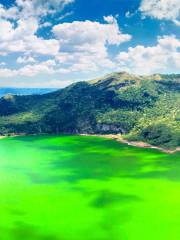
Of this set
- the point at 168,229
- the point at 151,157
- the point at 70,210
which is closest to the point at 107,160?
the point at 151,157

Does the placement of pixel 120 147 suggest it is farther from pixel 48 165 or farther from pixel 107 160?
pixel 48 165

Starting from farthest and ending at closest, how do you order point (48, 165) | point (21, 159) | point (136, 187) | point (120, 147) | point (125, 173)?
point (120, 147)
point (21, 159)
point (48, 165)
point (125, 173)
point (136, 187)

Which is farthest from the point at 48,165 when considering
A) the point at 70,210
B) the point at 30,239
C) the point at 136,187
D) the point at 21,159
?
the point at 30,239

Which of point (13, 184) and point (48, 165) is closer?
point (13, 184)

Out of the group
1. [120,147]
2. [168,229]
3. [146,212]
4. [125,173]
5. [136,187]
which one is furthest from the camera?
[120,147]

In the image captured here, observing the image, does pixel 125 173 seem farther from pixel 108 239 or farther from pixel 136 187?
pixel 108 239

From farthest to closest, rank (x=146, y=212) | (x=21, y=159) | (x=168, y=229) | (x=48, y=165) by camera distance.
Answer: (x=21, y=159)
(x=48, y=165)
(x=146, y=212)
(x=168, y=229)
